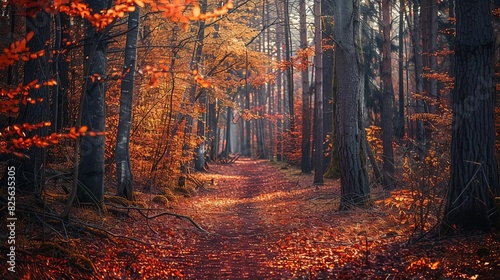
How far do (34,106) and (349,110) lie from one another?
7.50 meters

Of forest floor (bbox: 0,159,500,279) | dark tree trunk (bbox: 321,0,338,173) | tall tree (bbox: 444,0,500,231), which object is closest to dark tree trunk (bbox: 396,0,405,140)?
dark tree trunk (bbox: 321,0,338,173)

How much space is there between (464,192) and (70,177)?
835 centimetres

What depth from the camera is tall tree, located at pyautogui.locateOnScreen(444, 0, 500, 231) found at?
7539 millimetres

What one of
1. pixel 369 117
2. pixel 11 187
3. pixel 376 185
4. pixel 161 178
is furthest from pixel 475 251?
pixel 369 117

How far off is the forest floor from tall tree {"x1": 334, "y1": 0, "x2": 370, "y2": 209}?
655 millimetres

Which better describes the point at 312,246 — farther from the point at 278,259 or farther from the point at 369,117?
the point at 369,117

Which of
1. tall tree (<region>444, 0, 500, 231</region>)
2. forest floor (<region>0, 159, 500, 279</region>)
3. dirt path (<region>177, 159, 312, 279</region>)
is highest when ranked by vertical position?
tall tree (<region>444, 0, 500, 231</region>)

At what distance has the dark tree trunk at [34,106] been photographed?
28.7ft

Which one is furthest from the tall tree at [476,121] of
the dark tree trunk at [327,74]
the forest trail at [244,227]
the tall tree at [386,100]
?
the dark tree trunk at [327,74]

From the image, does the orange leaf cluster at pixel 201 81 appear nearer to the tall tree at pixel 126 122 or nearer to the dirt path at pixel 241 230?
the dirt path at pixel 241 230

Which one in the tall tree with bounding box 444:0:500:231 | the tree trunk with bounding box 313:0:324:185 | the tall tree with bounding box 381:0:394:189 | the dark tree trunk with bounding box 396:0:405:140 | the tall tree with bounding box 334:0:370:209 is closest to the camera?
the tall tree with bounding box 444:0:500:231

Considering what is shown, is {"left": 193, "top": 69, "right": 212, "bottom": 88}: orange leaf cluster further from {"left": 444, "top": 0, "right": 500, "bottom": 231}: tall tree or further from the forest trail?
{"left": 444, "top": 0, "right": 500, "bottom": 231}: tall tree

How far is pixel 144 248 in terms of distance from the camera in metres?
8.77

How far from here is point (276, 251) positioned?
8.73 meters
